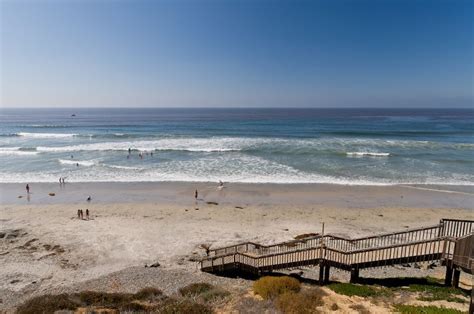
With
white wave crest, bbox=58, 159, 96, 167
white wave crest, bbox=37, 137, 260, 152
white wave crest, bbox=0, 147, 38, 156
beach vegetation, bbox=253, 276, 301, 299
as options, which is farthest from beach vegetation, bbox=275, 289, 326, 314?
white wave crest, bbox=0, 147, 38, 156

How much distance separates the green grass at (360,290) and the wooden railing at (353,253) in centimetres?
97

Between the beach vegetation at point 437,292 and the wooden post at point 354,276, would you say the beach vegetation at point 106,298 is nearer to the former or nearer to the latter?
the wooden post at point 354,276

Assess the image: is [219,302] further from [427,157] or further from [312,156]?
[427,157]

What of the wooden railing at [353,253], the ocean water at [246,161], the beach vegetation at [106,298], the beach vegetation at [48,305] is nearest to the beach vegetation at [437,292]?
the wooden railing at [353,253]

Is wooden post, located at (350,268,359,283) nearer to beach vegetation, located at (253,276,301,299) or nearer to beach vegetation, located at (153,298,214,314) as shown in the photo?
beach vegetation, located at (253,276,301,299)

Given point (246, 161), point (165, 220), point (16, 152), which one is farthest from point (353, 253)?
point (16, 152)

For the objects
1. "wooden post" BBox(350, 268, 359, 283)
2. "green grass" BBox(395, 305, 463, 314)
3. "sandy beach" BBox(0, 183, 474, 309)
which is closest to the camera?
"green grass" BBox(395, 305, 463, 314)

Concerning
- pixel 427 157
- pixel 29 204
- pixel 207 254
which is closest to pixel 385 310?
pixel 207 254

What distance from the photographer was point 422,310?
9.37m

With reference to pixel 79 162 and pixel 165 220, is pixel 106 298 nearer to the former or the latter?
pixel 165 220

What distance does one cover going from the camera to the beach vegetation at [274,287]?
36.8 feet

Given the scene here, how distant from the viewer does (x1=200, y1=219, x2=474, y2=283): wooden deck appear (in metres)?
11.7

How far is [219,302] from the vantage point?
11.1 meters

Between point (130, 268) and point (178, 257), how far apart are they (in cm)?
253
